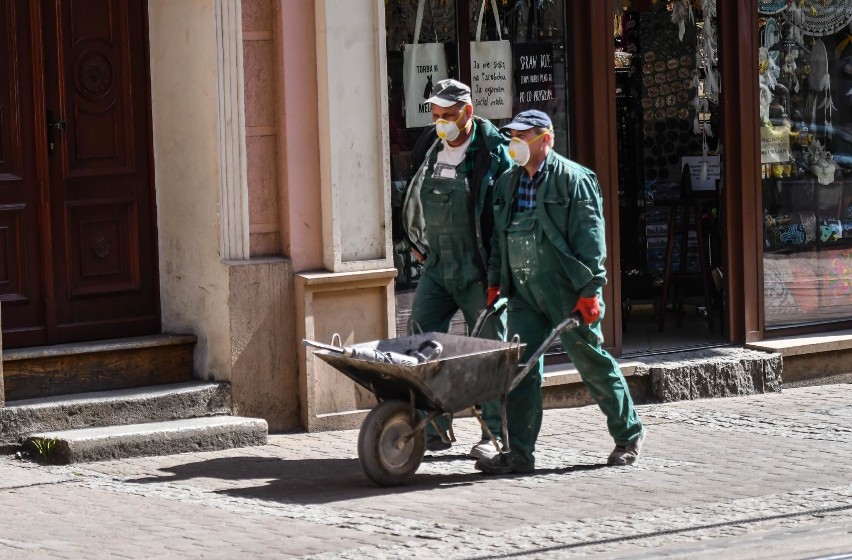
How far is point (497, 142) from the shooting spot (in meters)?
9.36

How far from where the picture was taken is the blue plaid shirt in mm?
8922

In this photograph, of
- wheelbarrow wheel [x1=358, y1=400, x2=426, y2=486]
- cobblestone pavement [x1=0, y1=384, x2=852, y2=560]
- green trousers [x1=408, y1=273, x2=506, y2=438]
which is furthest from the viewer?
green trousers [x1=408, y1=273, x2=506, y2=438]

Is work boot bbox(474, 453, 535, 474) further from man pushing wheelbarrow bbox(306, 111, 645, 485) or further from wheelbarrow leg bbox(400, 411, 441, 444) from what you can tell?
wheelbarrow leg bbox(400, 411, 441, 444)

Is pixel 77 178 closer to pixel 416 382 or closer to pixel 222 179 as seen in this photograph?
pixel 222 179

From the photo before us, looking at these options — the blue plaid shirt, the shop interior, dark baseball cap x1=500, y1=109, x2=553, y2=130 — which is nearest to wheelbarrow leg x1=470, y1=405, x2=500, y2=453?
the blue plaid shirt

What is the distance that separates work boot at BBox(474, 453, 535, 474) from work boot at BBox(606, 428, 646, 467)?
0.47m

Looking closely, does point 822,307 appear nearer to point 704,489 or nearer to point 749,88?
point 749,88

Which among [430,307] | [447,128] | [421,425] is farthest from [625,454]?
[447,128]

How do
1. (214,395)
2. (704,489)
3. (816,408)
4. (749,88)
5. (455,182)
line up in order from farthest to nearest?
(749,88), (816,408), (214,395), (455,182), (704,489)

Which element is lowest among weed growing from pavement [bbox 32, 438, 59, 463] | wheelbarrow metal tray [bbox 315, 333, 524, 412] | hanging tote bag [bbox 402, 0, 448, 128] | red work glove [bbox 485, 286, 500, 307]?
weed growing from pavement [bbox 32, 438, 59, 463]

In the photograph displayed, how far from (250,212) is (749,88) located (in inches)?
153

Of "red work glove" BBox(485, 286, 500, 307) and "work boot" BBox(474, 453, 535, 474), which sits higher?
"red work glove" BBox(485, 286, 500, 307)

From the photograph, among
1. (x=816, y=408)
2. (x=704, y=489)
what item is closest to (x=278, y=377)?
(x=704, y=489)

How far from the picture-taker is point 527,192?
8.95m
